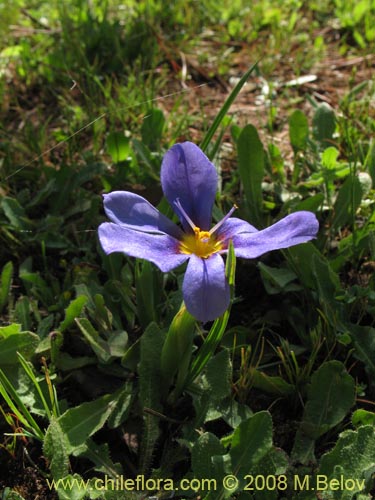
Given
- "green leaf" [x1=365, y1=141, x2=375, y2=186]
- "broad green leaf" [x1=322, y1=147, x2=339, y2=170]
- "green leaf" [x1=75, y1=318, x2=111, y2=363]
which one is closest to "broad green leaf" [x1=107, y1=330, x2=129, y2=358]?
"green leaf" [x1=75, y1=318, x2=111, y2=363]

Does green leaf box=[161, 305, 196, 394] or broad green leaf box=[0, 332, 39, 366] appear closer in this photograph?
green leaf box=[161, 305, 196, 394]

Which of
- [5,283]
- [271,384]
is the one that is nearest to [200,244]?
[271,384]

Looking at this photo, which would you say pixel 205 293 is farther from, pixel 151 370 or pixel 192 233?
pixel 151 370

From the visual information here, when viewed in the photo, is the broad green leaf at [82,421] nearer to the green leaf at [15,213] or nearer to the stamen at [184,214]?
the stamen at [184,214]

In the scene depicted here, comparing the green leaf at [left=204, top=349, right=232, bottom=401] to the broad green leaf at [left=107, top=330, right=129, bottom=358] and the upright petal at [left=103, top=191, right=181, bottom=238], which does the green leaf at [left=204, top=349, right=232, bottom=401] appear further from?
the upright petal at [left=103, top=191, right=181, bottom=238]

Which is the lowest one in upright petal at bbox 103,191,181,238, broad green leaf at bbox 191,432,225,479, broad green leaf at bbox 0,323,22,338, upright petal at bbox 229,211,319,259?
broad green leaf at bbox 191,432,225,479

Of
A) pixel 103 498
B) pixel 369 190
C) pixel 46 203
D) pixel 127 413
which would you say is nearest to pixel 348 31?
pixel 369 190

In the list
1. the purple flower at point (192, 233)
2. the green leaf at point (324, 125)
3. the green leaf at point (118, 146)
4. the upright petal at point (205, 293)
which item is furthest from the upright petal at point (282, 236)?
the green leaf at point (324, 125)
